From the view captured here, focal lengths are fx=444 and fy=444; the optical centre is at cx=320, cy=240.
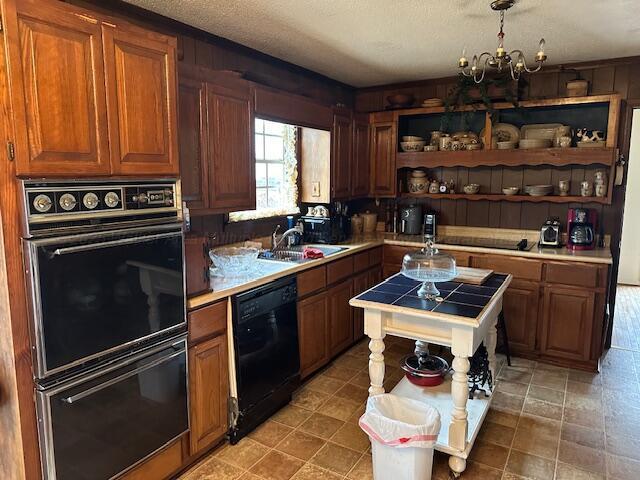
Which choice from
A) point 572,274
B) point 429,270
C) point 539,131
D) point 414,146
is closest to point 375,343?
point 429,270

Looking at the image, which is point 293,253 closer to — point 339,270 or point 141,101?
point 339,270

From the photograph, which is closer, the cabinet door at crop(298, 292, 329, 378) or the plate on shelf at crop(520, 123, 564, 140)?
the cabinet door at crop(298, 292, 329, 378)

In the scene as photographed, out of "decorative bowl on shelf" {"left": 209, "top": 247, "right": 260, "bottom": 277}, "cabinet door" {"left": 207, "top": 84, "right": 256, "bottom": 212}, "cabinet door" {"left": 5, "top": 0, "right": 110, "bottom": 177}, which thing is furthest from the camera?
"decorative bowl on shelf" {"left": 209, "top": 247, "right": 260, "bottom": 277}

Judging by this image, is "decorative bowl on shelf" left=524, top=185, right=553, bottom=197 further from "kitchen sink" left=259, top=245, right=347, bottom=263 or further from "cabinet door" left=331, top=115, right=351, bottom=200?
"kitchen sink" left=259, top=245, right=347, bottom=263

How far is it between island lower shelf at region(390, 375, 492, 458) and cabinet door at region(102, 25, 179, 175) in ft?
6.16

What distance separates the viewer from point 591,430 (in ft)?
8.74

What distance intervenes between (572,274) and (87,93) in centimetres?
342

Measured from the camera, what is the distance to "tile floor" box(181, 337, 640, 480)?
91.1 inches

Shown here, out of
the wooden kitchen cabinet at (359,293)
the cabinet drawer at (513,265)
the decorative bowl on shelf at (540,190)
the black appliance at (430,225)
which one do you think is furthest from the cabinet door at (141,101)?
the decorative bowl on shelf at (540,190)

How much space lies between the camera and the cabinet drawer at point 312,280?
121 inches

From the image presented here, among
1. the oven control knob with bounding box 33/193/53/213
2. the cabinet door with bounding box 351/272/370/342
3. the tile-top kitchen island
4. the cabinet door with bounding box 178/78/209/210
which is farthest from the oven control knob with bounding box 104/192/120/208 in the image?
the cabinet door with bounding box 351/272/370/342

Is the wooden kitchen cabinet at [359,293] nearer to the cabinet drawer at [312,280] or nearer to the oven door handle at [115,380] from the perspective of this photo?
the cabinet drawer at [312,280]

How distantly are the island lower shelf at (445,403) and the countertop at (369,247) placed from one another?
40.8 inches

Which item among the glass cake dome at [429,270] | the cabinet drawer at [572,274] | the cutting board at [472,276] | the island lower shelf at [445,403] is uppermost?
the glass cake dome at [429,270]
